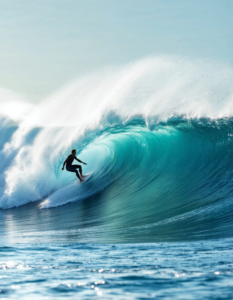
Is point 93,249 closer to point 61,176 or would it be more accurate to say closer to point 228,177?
point 228,177

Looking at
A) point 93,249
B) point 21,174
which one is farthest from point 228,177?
point 21,174

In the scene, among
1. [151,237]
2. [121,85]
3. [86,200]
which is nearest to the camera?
[151,237]

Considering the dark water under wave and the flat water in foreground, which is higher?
the dark water under wave

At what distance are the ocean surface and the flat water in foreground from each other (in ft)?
0.04

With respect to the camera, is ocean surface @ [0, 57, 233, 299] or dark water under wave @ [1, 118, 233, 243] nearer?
ocean surface @ [0, 57, 233, 299]

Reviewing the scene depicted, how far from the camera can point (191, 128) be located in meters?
11.6

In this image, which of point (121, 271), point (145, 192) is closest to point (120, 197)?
point (145, 192)

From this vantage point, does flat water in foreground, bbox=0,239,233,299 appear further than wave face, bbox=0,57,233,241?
No

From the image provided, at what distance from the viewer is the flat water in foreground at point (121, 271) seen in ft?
10.6

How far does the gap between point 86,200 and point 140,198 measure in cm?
166

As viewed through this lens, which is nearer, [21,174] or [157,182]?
[157,182]

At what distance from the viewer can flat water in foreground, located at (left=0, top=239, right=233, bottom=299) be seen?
324 cm

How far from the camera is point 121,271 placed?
385 cm

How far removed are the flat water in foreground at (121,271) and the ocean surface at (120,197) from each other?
0.4 inches
